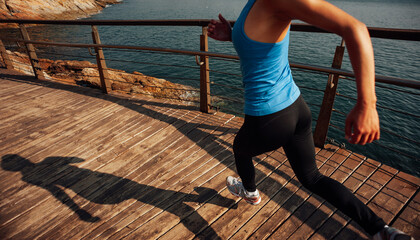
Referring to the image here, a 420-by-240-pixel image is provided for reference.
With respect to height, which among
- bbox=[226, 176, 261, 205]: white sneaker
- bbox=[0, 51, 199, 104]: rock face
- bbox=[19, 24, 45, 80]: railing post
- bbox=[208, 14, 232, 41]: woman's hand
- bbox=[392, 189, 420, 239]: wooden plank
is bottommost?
bbox=[0, 51, 199, 104]: rock face

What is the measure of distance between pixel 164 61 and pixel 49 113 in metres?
15.4

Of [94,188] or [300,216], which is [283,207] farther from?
[94,188]

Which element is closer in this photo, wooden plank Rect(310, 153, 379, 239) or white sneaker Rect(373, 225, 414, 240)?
white sneaker Rect(373, 225, 414, 240)

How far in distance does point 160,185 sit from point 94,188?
0.70 m

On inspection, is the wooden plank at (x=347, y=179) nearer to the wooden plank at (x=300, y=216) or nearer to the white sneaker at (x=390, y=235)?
the wooden plank at (x=300, y=216)

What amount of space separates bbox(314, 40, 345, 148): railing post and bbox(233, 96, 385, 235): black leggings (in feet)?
4.15

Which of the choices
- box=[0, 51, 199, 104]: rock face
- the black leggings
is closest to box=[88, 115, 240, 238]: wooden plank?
the black leggings

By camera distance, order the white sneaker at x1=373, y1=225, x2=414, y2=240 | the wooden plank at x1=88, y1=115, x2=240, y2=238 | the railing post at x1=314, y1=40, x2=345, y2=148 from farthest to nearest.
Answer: the railing post at x1=314, y1=40, x2=345, y2=148
the wooden plank at x1=88, y1=115, x2=240, y2=238
the white sneaker at x1=373, y1=225, x2=414, y2=240

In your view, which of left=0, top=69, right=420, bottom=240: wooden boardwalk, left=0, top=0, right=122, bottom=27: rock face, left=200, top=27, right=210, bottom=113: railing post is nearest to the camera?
left=0, top=69, right=420, bottom=240: wooden boardwalk

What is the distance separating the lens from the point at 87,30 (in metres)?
31.0

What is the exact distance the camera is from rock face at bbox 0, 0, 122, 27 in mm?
28677

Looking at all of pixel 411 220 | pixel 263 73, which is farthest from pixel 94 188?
pixel 411 220

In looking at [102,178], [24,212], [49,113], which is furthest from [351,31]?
[49,113]

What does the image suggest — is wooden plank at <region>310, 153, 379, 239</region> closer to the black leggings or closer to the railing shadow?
the railing shadow
